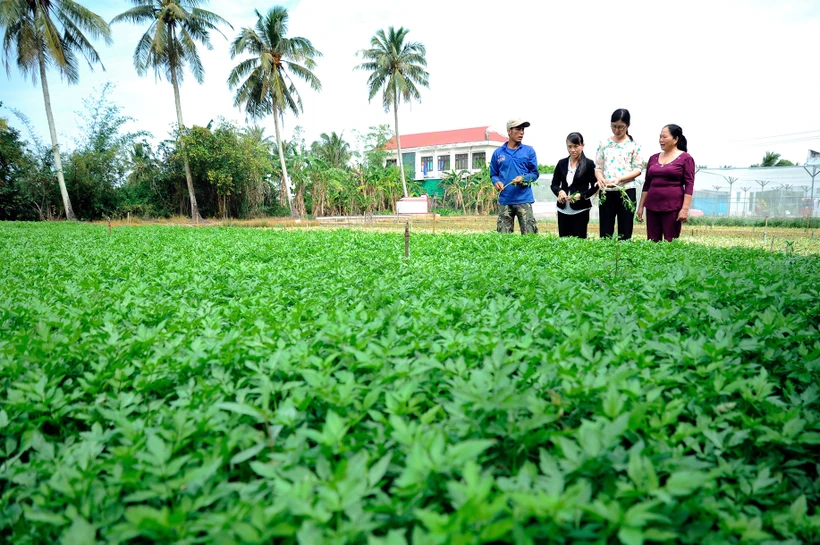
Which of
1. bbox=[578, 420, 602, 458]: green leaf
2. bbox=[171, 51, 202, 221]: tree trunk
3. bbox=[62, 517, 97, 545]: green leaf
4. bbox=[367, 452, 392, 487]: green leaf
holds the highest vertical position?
bbox=[171, 51, 202, 221]: tree trunk

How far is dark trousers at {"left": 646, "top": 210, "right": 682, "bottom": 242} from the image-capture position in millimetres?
6074

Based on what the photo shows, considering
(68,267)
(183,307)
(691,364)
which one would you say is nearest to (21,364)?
(183,307)

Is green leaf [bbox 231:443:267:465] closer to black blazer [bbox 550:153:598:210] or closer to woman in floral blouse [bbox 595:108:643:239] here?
woman in floral blouse [bbox 595:108:643:239]

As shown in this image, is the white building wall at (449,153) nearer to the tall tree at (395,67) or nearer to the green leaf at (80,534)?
the tall tree at (395,67)

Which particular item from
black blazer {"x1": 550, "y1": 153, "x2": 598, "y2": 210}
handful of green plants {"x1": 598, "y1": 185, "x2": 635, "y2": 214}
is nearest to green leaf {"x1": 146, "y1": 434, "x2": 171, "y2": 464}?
handful of green plants {"x1": 598, "y1": 185, "x2": 635, "y2": 214}

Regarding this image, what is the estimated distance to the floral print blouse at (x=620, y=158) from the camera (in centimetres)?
653

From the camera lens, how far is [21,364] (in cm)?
175

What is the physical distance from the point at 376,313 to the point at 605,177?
5.43m

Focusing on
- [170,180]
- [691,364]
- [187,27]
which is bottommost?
[691,364]

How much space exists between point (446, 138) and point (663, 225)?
45.5 metres

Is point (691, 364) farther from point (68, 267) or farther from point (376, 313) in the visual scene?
point (68, 267)

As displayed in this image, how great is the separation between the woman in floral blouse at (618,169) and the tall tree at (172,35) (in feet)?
83.8

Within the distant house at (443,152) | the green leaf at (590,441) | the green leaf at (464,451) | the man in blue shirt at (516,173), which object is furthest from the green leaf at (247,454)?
the distant house at (443,152)

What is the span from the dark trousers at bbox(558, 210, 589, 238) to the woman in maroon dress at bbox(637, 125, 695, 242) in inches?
36.1
